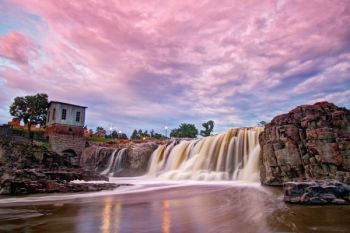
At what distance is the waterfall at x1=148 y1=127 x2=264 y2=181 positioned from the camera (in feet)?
89.5

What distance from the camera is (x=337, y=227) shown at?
8219mm

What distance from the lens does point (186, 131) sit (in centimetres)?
9088

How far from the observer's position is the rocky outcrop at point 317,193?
40.8 ft

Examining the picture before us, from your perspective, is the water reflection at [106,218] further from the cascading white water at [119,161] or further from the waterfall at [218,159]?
the cascading white water at [119,161]

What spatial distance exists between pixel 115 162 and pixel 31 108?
70.4 ft

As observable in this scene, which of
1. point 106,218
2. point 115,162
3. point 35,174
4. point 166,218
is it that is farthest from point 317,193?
point 115,162

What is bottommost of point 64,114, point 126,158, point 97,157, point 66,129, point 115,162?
point 115,162

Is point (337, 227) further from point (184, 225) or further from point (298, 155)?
point (298, 155)

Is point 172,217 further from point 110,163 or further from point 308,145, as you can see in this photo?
point 110,163

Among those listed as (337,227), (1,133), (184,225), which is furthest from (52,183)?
(1,133)

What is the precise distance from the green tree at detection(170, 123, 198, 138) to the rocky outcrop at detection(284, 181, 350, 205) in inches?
2997

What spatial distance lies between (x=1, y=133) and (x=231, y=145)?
33.6m

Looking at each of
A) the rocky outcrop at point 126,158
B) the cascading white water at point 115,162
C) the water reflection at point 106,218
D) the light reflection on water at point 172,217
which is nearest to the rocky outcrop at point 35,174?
the light reflection on water at point 172,217

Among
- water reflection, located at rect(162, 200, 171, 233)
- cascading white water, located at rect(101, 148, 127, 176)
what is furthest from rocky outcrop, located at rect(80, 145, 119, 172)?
water reflection, located at rect(162, 200, 171, 233)
